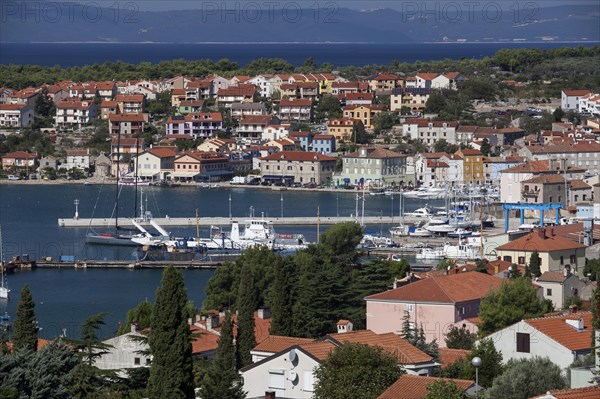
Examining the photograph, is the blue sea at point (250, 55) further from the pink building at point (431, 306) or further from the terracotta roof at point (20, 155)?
the pink building at point (431, 306)

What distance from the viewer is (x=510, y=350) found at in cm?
836

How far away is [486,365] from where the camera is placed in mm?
7945

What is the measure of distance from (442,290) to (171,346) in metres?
3.68

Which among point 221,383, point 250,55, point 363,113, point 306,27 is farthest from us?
point 306,27

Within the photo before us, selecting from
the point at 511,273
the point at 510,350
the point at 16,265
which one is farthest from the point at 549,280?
the point at 16,265

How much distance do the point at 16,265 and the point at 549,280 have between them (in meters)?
9.06

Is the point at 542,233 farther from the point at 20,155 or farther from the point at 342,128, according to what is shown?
the point at 342,128

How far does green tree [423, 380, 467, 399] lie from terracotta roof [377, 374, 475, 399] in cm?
26

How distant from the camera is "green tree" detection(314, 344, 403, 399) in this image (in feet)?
23.4

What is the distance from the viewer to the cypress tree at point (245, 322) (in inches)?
358

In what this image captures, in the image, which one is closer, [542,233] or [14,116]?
[542,233]

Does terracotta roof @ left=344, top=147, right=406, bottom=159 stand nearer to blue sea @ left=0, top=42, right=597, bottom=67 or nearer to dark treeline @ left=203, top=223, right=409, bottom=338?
dark treeline @ left=203, top=223, right=409, bottom=338

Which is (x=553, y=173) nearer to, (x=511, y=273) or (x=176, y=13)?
(x=511, y=273)

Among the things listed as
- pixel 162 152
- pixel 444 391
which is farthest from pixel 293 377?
pixel 162 152
